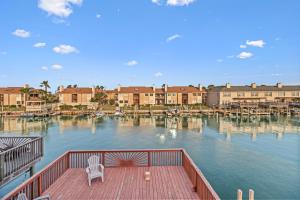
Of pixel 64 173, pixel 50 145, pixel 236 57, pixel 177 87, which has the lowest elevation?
pixel 50 145

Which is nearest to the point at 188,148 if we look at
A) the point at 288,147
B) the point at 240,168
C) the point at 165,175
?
the point at 240,168

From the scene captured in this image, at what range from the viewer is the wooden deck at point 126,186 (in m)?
7.94

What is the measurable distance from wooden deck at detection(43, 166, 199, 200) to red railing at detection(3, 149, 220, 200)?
1.10ft

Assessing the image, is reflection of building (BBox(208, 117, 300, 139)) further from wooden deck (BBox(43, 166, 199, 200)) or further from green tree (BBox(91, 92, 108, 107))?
green tree (BBox(91, 92, 108, 107))

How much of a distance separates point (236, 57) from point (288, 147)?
40432 millimetres

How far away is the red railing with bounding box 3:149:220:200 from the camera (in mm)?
6927

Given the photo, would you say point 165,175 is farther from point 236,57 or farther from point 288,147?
point 236,57

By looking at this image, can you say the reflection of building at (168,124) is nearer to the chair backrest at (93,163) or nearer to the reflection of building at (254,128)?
the reflection of building at (254,128)

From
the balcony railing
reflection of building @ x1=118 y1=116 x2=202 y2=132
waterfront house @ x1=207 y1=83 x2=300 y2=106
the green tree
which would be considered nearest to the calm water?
the balcony railing

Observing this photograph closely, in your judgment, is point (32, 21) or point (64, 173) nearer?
point (64, 173)

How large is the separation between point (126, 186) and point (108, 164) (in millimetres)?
3175

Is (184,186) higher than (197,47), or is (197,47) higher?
(197,47)

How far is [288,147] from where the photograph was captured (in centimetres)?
2733

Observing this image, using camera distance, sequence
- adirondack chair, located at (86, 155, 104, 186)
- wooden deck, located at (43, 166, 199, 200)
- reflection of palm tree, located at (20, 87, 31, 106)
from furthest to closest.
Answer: reflection of palm tree, located at (20, 87, 31, 106)
adirondack chair, located at (86, 155, 104, 186)
wooden deck, located at (43, 166, 199, 200)
